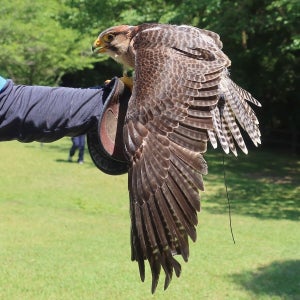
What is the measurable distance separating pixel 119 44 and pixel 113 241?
17.5ft

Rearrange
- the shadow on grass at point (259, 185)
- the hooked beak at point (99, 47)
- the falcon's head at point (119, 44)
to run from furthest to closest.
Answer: the shadow on grass at point (259, 185) < the hooked beak at point (99, 47) < the falcon's head at point (119, 44)

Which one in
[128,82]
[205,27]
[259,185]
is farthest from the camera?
[205,27]

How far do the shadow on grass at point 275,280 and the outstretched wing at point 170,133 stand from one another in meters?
4.04

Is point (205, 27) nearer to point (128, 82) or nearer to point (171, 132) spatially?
point (128, 82)

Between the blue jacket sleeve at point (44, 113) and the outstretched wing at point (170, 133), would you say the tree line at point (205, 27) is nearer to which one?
the outstretched wing at point (170, 133)

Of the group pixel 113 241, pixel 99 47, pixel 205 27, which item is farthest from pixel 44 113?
pixel 205 27

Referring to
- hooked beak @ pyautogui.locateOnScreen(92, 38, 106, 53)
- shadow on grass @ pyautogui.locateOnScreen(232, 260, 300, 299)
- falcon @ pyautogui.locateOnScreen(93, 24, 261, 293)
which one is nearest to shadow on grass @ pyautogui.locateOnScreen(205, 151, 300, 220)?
shadow on grass @ pyautogui.locateOnScreen(232, 260, 300, 299)

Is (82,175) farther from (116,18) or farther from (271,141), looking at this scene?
(271,141)

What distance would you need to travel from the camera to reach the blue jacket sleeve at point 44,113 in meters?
2.46

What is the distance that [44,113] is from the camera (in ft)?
8.08

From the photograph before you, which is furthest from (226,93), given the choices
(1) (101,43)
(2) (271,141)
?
(2) (271,141)

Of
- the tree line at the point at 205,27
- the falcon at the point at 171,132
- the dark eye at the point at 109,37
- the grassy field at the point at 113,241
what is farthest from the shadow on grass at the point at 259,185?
the falcon at the point at 171,132

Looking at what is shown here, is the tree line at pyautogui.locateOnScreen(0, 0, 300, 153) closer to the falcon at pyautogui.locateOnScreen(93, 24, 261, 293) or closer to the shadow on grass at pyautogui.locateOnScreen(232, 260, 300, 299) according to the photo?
the shadow on grass at pyautogui.locateOnScreen(232, 260, 300, 299)

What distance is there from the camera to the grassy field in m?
6.46
